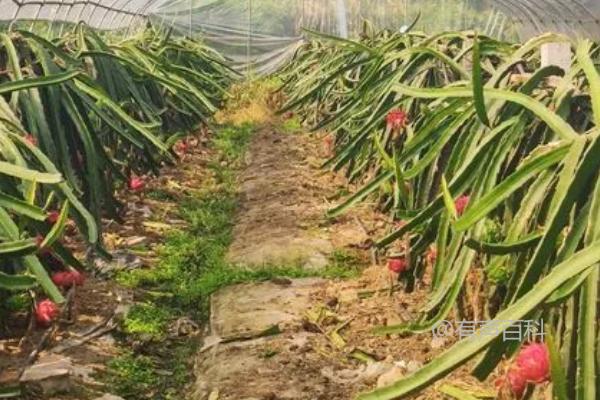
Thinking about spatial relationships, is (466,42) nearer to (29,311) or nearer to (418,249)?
(418,249)

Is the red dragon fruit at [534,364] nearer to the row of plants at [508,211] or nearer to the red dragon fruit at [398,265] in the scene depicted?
the row of plants at [508,211]

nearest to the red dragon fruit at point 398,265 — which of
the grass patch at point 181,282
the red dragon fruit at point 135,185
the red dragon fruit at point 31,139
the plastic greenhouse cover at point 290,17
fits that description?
the grass patch at point 181,282

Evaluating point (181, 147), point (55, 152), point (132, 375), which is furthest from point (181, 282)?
point (181, 147)

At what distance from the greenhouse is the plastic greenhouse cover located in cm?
456

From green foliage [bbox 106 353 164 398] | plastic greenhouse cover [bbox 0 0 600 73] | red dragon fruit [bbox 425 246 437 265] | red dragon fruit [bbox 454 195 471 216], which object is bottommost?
green foliage [bbox 106 353 164 398]

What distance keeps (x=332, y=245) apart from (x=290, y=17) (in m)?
11.7

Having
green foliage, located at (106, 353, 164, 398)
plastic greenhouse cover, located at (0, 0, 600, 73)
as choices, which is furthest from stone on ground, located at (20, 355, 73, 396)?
plastic greenhouse cover, located at (0, 0, 600, 73)

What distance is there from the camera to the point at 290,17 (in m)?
15.1

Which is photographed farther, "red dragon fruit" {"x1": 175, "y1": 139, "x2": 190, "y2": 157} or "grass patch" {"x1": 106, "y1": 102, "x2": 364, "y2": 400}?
"red dragon fruit" {"x1": 175, "y1": 139, "x2": 190, "y2": 157}

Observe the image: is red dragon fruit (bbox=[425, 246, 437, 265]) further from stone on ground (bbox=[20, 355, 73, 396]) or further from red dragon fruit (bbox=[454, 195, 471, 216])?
stone on ground (bbox=[20, 355, 73, 396])

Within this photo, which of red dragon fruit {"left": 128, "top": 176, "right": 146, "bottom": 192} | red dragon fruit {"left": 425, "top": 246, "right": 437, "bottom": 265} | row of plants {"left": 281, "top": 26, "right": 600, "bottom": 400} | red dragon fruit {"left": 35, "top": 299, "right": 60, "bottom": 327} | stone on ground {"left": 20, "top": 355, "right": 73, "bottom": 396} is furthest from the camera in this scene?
red dragon fruit {"left": 128, "top": 176, "right": 146, "bottom": 192}

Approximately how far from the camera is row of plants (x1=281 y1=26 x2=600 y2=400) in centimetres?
132

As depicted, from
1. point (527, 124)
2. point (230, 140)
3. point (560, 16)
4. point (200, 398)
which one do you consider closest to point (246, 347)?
point (200, 398)

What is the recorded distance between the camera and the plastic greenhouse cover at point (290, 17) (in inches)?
A: 372
